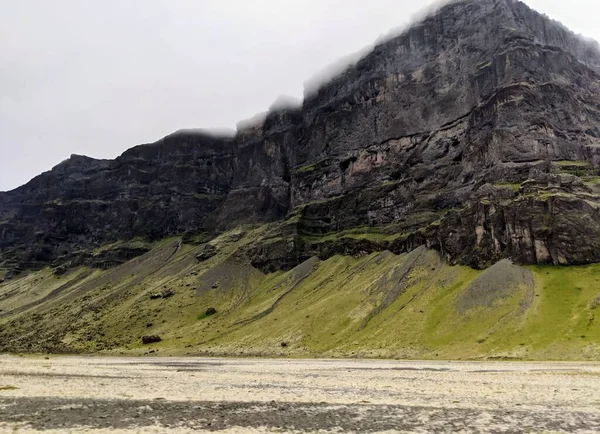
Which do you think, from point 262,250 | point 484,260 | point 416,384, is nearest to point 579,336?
point 484,260

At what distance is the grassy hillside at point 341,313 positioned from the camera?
81.7 meters

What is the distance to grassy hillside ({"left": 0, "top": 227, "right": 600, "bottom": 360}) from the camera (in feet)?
268

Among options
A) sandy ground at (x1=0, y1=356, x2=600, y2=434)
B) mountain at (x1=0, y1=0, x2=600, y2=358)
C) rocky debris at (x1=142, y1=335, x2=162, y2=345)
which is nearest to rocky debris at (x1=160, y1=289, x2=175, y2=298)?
mountain at (x1=0, y1=0, x2=600, y2=358)

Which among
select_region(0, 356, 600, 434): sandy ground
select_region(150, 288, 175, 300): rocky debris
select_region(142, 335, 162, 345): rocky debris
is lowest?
select_region(142, 335, 162, 345): rocky debris

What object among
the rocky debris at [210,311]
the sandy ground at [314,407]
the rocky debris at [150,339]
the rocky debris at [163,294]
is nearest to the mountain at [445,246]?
the rocky debris at [163,294]

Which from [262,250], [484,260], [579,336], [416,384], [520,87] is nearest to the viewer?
[416,384]

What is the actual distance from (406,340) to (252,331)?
4800 cm

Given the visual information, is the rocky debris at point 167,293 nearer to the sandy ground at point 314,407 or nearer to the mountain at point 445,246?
the mountain at point 445,246

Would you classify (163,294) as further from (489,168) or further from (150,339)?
(489,168)

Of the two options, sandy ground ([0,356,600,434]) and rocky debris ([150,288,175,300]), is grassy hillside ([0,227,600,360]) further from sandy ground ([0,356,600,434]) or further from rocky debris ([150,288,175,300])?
sandy ground ([0,356,600,434])

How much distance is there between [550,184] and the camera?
12125cm

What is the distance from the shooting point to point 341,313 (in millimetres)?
114312

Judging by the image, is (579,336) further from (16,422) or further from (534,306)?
(16,422)

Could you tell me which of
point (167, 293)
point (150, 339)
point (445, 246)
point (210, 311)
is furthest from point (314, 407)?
point (167, 293)
